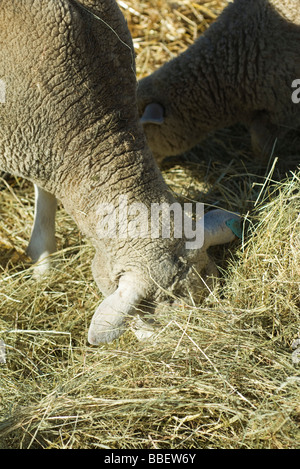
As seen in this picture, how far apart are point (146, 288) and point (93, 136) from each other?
794mm

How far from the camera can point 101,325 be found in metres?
2.76

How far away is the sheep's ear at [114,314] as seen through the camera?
109 inches

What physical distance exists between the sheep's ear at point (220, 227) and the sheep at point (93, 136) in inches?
0.9

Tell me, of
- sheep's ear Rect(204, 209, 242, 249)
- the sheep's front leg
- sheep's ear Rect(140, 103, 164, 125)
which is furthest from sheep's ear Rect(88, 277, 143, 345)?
sheep's ear Rect(140, 103, 164, 125)

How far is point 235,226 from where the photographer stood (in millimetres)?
3246

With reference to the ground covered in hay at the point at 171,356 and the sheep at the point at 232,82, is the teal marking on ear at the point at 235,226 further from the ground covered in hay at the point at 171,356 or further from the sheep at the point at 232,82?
the sheep at the point at 232,82

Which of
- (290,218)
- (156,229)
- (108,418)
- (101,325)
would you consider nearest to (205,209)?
(290,218)

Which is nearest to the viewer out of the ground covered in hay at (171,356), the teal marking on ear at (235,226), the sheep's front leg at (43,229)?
the ground covered in hay at (171,356)

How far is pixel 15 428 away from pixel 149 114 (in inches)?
95.6

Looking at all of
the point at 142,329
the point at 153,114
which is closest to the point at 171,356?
the point at 142,329

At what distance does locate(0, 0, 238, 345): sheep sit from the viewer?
2.77 metres

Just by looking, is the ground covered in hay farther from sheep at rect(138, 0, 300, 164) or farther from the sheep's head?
sheep at rect(138, 0, 300, 164)

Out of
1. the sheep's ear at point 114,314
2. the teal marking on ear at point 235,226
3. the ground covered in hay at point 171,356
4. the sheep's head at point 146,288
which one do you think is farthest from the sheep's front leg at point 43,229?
the teal marking on ear at point 235,226

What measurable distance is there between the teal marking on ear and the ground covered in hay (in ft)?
0.22
